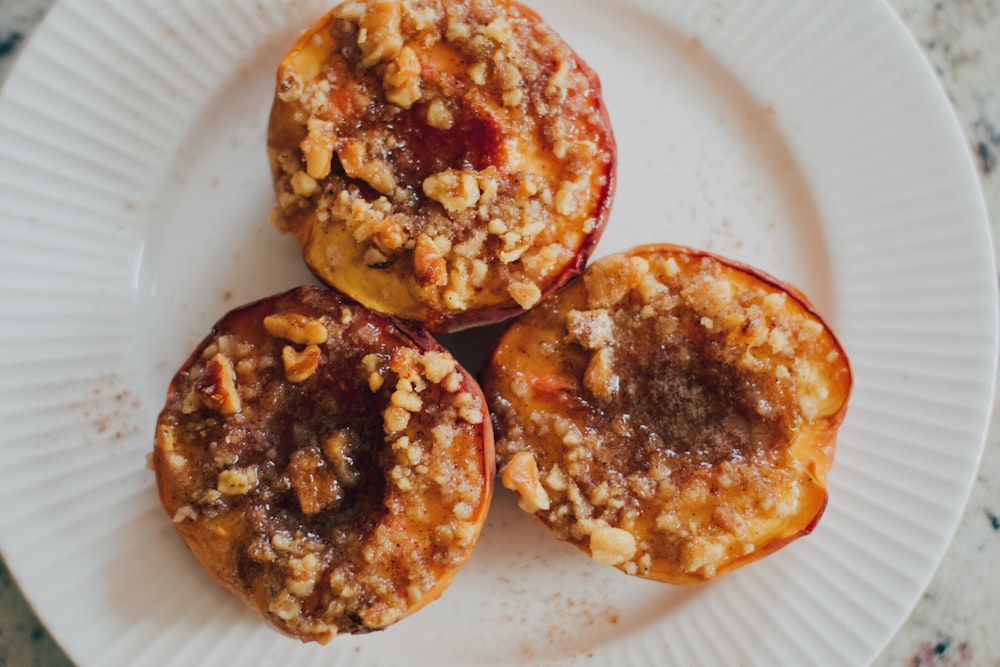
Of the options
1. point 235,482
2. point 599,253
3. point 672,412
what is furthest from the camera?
point 599,253

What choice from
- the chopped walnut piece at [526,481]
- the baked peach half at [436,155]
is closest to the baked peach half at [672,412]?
the chopped walnut piece at [526,481]

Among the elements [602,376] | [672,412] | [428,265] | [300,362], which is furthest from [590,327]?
[300,362]

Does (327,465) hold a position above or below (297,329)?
below

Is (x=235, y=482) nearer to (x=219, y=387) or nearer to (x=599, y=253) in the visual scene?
(x=219, y=387)

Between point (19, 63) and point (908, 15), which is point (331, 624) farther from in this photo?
point (908, 15)

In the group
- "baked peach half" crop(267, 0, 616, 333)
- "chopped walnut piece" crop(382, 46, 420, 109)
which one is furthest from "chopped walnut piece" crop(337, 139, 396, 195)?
"chopped walnut piece" crop(382, 46, 420, 109)

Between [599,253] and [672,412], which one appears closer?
[672,412]

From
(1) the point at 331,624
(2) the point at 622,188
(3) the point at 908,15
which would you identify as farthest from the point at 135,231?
(3) the point at 908,15
